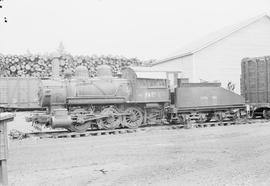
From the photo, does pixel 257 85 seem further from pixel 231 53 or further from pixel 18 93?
pixel 18 93

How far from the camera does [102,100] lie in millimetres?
13977

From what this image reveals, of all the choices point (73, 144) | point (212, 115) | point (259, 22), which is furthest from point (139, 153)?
point (259, 22)

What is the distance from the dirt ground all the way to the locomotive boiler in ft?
8.24

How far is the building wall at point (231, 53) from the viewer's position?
22.7 meters

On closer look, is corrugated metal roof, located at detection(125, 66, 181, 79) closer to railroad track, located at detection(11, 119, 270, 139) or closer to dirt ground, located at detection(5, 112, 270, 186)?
railroad track, located at detection(11, 119, 270, 139)

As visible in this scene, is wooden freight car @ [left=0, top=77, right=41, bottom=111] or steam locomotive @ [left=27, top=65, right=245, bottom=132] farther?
wooden freight car @ [left=0, top=77, right=41, bottom=111]

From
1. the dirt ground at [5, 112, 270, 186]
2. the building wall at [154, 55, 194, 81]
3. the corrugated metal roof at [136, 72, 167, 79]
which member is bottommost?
the dirt ground at [5, 112, 270, 186]

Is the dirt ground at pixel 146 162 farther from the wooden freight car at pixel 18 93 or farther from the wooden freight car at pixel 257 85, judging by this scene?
the wooden freight car at pixel 18 93

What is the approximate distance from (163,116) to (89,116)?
325cm

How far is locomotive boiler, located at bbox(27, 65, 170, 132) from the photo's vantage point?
43.8 feet

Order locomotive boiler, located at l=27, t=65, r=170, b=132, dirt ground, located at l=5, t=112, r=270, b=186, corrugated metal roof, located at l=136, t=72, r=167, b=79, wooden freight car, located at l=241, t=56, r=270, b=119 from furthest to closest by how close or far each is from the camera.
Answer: wooden freight car, located at l=241, t=56, r=270, b=119 < corrugated metal roof, located at l=136, t=72, r=167, b=79 < locomotive boiler, located at l=27, t=65, r=170, b=132 < dirt ground, located at l=5, t=112, r=270, b=186

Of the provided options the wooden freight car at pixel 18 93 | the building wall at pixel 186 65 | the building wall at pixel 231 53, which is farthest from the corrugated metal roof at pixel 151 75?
the building wall at pixel 231 53

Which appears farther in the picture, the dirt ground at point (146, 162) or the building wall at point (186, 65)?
the building wall at point (186, 65)

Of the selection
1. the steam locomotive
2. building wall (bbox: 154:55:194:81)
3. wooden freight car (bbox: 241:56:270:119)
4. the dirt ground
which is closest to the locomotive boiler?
the steam locomotive
